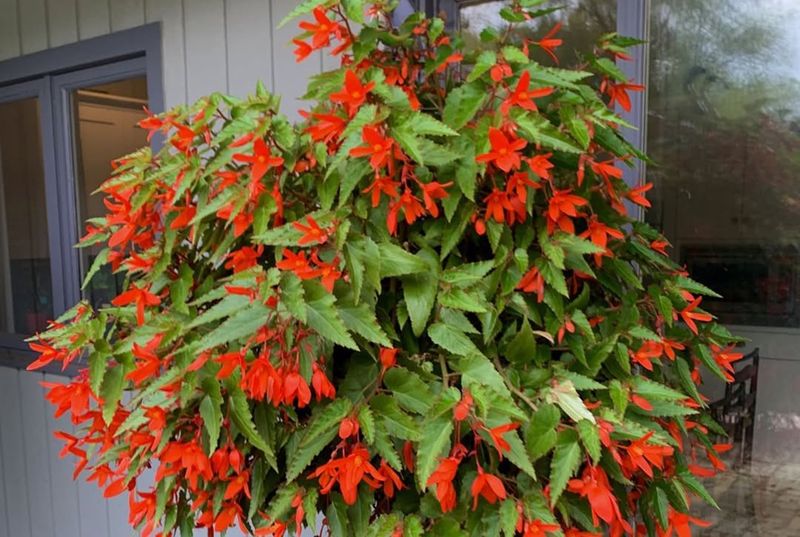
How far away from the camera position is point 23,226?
9.40 feet

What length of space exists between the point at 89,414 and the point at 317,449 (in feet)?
1.55

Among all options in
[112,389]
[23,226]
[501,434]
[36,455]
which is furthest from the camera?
[23,226]

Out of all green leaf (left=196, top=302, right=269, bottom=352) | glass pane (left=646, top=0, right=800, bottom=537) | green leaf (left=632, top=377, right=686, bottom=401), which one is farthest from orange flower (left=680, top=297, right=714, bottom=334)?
glass pane (left=646, top=0, right=800, bottom=537)

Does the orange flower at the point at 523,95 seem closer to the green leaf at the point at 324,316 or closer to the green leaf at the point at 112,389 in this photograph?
the green leaf at the point at 324,316

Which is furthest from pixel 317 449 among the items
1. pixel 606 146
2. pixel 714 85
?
pixel 714 85

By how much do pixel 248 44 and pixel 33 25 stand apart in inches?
41.9

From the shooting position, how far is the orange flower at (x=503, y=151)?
2.89ft

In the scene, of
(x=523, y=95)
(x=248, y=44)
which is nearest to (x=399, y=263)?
(x=523, y=95)

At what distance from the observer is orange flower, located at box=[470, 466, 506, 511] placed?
0.87 meters

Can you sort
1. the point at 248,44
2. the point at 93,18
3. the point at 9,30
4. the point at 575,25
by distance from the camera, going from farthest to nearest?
the point at 9,30
the point at 93,18
the point at 248,44
the point at 575,25

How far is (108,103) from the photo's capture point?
2.57 meters

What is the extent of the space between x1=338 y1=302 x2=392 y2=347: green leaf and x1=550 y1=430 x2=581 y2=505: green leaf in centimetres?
27

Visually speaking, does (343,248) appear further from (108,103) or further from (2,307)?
(2,307)

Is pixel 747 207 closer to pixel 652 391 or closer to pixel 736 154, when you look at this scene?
pixel 736 154
